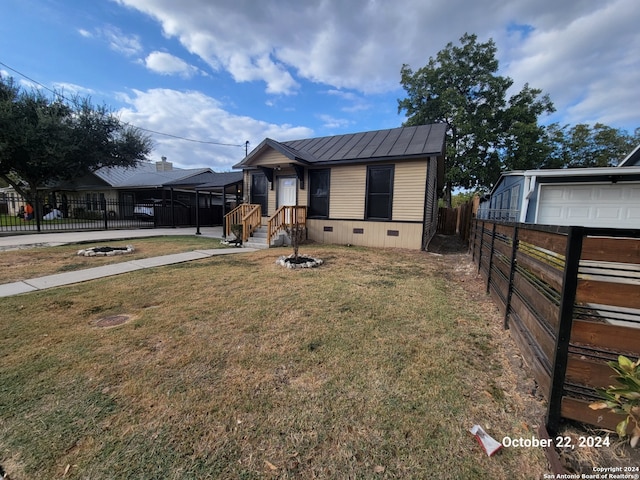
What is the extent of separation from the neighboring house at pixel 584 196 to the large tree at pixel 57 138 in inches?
918

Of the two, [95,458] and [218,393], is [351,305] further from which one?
[95,458]

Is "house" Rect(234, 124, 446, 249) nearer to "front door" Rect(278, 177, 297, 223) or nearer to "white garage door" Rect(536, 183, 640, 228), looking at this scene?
"front door" Rect(278, 177, 297, 223)

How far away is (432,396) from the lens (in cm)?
204

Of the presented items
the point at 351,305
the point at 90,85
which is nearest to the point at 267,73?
the point at 90,85

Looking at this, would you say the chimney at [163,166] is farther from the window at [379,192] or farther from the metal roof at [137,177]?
the window at [379,192]

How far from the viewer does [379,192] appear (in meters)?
9.48

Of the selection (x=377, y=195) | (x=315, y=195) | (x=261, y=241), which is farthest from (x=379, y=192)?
(x=261, y=241)

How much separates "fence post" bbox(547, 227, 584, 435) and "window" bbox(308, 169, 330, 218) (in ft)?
29.5

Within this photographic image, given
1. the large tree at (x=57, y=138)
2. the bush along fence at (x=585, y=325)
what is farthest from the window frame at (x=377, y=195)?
the large tree at (x=57, y=138)

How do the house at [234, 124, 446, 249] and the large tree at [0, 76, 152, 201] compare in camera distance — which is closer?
the house at [234, 124, 446, 249]

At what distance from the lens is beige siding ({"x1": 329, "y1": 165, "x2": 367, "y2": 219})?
384 inches

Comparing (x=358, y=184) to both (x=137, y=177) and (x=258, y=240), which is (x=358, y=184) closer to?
(x=258, y=240)

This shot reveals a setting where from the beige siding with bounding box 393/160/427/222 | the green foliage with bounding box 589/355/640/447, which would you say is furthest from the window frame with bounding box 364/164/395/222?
the green foliage with bounding box 589/355/640/447

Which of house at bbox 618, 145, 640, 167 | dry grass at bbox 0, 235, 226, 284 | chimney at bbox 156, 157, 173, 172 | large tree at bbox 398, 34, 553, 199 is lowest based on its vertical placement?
dry grass at bbox 0, 235, 226, 284
